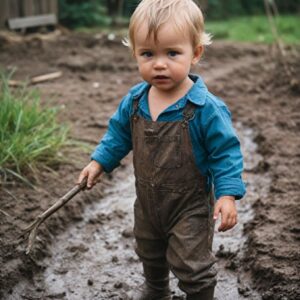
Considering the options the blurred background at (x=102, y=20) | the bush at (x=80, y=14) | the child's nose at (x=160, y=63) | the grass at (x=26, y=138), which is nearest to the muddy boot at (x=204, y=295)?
the child's nose at (x=160, y=63)

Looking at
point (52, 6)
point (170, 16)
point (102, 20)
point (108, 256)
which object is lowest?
point (102, 20)

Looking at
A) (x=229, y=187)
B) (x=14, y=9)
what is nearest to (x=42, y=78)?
(x=14, y=9)

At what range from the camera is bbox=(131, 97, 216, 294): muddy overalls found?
2.27 meters

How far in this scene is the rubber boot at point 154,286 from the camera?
106 inches

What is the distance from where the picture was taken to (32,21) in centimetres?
904

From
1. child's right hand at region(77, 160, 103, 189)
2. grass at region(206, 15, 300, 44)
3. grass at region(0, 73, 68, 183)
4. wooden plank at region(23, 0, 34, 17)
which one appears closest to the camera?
child's right hand at region(77, 160, 103, 189)

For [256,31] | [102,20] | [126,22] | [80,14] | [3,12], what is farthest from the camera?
[126,22]

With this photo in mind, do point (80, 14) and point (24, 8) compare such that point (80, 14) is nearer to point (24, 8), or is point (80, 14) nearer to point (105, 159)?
point (24, 8)

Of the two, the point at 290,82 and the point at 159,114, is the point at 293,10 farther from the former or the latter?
the point at 159,114

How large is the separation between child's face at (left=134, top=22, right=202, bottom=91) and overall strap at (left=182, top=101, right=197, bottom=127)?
113 millimetres

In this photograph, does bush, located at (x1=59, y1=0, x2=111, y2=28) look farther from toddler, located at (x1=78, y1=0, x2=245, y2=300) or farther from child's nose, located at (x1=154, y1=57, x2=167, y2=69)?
child's nose, located at (x1=154, y1=57, x2=167, y2=69)

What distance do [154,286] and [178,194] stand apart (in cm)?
65

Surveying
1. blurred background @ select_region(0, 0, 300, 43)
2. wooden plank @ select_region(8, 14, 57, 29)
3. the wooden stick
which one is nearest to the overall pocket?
the wooden stick

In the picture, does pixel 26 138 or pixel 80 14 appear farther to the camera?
pixel 80 14
